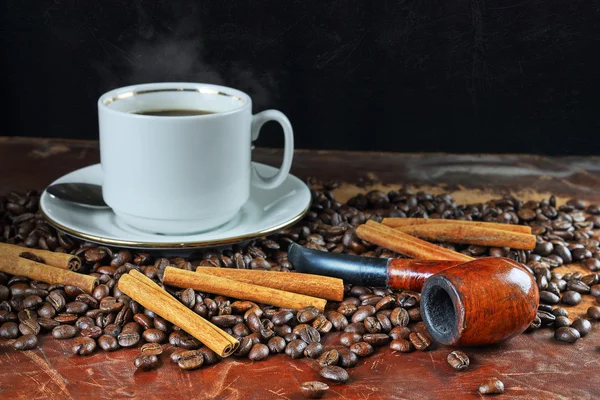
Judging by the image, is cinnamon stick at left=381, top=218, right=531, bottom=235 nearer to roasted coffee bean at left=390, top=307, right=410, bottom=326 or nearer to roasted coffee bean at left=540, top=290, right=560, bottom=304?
roasted coffee bean at left=540, top=290, right=560, bottom=304

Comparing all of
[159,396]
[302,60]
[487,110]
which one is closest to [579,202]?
[487,110]

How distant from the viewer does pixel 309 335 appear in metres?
1.34

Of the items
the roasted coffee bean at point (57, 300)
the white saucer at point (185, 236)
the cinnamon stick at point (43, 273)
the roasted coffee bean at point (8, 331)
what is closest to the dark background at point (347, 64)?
the white saucer at point (185, 236)

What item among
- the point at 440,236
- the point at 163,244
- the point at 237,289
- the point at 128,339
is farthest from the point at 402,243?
the point at 128,339

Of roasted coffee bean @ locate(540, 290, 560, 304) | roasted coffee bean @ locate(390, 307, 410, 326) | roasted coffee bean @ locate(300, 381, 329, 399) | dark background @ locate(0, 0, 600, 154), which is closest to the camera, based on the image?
roasted coffee bean @ locate(300, 381, 329, 399)

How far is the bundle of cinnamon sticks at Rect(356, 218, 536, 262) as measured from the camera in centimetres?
162

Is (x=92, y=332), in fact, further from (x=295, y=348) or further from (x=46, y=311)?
(x=295, y=348)

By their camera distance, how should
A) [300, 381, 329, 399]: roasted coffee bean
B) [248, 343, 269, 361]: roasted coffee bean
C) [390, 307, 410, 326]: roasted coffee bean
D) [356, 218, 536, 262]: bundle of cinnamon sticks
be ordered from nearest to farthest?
[300, 381, 329, 399]: roasted coffee bean
[248, 343, 269, 361]: roasted coffee bean
[390, 307, 410, 326]: roasted coffee bean
[356, 218, 536, 262]: bundle of cinnamon sticks

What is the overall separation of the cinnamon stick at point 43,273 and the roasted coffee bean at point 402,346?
1.81 feet

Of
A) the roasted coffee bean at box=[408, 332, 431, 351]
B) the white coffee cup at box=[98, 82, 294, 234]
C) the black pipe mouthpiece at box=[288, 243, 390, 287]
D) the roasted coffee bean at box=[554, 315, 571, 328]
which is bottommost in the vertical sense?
the roasted coffee bean at box=[408, 332, 431, 351]

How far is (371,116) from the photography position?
7.68 feet

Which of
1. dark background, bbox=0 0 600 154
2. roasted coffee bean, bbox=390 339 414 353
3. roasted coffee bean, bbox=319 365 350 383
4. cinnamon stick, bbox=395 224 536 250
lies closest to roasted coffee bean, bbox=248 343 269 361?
roasted coffee bean, bbox=319 365 350 383

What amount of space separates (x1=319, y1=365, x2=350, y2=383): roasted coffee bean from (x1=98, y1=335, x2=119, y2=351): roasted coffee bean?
1.11 feet

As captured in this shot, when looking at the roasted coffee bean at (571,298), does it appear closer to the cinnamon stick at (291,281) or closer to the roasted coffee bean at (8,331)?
the cinnamon stick at (291,281)
